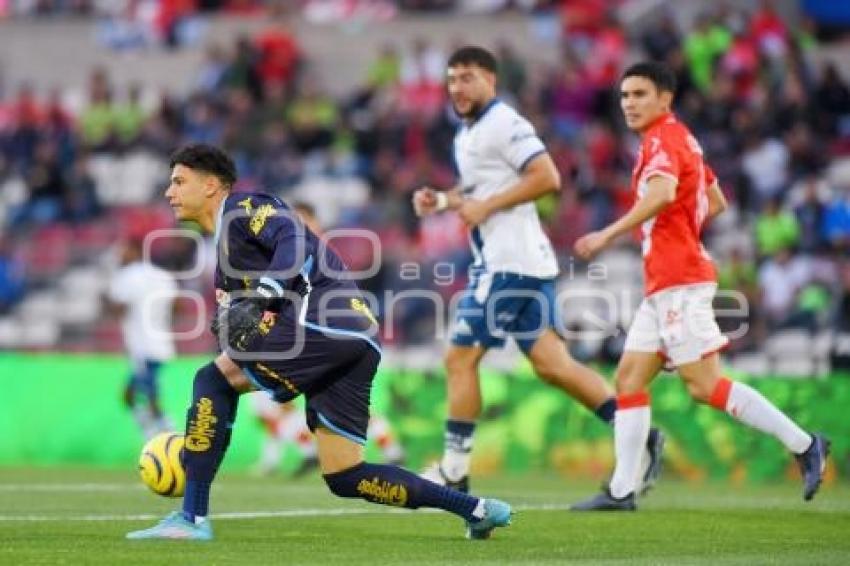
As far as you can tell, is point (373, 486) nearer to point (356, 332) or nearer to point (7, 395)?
point (356, 332)

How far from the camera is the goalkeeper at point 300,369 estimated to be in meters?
9.31

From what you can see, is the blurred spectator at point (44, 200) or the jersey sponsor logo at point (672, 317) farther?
the blurred spectator at point (44, 200)

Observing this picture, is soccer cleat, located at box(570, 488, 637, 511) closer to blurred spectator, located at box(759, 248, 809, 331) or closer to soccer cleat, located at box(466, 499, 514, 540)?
soccer cleat, located at box(466, 499, 514, 540)

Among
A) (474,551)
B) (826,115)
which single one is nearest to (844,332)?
(826,115)

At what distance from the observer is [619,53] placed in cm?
2445

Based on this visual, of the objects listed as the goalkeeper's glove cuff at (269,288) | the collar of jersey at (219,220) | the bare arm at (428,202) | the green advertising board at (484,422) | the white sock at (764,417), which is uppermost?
the bare arm at (428,202)

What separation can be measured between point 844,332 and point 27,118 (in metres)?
13.6

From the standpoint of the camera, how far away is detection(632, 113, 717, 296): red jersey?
11477 mm

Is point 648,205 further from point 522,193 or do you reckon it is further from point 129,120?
point 129,120

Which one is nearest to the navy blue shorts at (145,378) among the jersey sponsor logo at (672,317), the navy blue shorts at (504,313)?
the navy blue shorts at (504,313)

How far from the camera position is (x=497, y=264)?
490 inches

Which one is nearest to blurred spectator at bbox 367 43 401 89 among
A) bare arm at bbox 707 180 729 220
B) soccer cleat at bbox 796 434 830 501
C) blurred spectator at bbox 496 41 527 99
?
blurred spectator at bbox 496 41 527 99

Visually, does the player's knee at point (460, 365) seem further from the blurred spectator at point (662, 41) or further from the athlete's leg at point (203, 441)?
the blurred spectator at point (662, 41)

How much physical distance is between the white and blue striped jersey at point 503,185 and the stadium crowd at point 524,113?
7036mm
